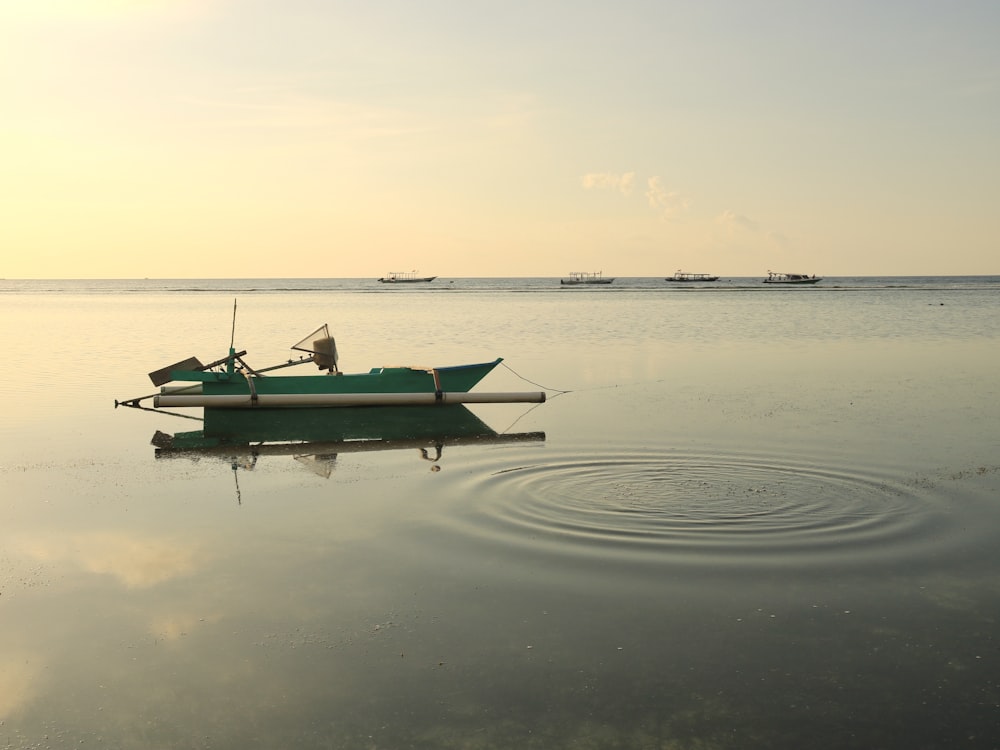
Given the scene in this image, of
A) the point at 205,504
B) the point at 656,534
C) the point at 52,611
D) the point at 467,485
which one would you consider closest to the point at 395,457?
the point at 467,485

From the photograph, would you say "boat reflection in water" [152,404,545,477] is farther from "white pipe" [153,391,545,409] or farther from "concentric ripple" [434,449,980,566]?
"concentric ripple" [434,449,980,566]

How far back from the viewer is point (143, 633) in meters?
8.27

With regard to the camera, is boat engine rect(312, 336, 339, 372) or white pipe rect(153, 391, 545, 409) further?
boat engine rect(312, 336, 339, 372)

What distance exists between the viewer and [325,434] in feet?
63.0

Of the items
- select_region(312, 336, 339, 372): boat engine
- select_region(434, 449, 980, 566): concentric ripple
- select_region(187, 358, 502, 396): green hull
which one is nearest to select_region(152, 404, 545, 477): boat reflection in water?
select_region(187, 358, 502, 396): green hull

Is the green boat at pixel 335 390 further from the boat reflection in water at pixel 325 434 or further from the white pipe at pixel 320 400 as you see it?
the boat reflection in water at pixel 325 434

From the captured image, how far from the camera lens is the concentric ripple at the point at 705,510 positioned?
33.8 ft

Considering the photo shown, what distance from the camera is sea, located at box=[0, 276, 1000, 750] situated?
667 centimetres

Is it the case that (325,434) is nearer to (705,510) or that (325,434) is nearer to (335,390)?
(335,390)

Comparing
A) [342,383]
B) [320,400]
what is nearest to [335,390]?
[342,383]

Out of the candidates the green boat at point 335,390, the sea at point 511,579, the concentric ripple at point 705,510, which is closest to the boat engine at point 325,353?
the green boat at point 335,390

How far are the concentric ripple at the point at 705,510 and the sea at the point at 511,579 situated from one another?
0.06 metres

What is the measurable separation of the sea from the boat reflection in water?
0.39 feet

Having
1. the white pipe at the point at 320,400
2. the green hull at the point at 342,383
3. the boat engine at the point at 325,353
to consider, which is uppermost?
the boat engine at the point at 325,353
